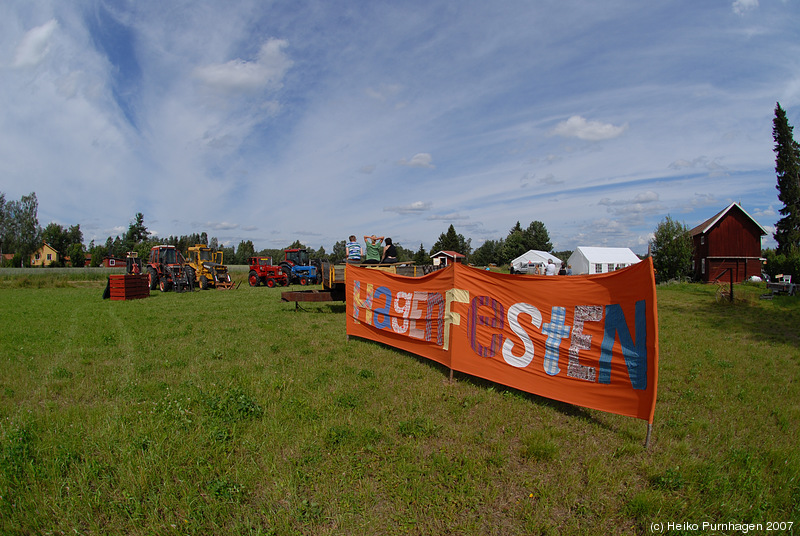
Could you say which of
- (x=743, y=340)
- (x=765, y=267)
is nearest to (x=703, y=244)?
(x=765, y=267)

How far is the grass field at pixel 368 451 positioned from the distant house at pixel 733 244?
34.1 meters

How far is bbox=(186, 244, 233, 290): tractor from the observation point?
23.5 m

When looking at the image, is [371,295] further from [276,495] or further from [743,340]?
[743,340]

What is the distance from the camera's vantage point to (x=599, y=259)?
1769 inches

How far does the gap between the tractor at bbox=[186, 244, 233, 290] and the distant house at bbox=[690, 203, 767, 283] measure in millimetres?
38073

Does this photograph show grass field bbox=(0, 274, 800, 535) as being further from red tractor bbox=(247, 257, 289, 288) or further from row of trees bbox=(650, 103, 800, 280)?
row of trees bbox=(650, 103, 800, 280)

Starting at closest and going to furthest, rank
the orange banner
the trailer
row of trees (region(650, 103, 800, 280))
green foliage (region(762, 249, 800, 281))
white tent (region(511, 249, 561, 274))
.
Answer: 1. the orange banner
2. the trailer
3. green foliage (region(762, 249, 800, 281))
4. row of trees (region(650, 103, 800, 280))
5. white tent (region(511, 249, 561, 274))

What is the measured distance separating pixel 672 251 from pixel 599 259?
1154 centimetres

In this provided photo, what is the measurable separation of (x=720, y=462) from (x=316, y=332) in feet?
24.9

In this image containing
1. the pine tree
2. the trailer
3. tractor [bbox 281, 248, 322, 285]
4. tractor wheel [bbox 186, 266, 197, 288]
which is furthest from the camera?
the pine tree

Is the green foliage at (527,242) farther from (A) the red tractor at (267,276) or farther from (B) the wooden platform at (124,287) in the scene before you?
(B) the wooden platform at (124,287)

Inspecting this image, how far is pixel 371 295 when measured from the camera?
790cm

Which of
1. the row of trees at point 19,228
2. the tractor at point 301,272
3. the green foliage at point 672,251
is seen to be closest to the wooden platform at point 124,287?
the tractor at point 301,272

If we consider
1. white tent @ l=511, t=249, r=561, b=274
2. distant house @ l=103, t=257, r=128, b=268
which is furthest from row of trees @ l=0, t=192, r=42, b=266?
white tent @ l=511, t=249, r=561, b=274
